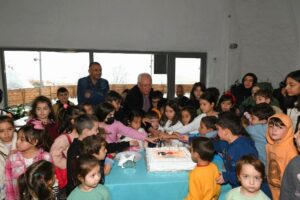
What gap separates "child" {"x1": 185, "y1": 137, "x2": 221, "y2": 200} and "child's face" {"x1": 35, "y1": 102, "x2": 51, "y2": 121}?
1959 millimetres

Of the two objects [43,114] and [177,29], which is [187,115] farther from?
[177,29]

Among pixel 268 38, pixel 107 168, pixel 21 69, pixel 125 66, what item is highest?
pixel 268 38

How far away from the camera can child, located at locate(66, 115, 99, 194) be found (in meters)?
2.32

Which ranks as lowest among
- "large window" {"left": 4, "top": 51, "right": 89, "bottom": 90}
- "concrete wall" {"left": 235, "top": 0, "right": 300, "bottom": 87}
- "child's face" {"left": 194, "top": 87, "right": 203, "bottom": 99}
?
"child's face" {"left": 194, "top": 87, "right": 203, "bottom": 99}

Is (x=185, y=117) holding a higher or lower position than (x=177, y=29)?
lower

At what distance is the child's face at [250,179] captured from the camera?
2.04 metres

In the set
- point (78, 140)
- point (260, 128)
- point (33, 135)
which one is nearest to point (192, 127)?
point (260, 128)

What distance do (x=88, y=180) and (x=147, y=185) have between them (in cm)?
57

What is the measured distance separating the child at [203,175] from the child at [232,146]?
4.3 inches

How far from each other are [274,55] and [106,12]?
188 inches

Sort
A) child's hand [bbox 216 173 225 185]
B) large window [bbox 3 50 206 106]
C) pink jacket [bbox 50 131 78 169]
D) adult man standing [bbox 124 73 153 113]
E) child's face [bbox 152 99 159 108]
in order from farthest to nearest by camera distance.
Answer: large window [bbox 3 50 206 106] < child's face [bbox 152 99 159 108] < adult man standing [bbox 124 73 153 113] < pink jacket [bbox 50 131 78 169] < child's hand [bbox 216 173 225 185]

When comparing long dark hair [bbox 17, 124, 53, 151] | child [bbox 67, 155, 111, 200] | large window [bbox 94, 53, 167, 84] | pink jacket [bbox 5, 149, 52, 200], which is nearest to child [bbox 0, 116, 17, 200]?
pink jacket [bbox 5, 149, 52, 200]

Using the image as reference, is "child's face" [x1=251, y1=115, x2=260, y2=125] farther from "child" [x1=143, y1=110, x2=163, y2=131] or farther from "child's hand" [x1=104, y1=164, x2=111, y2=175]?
"child's hand" [x1=104, y1=164, x2=111, y2=175]

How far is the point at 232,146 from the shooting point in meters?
2.46
